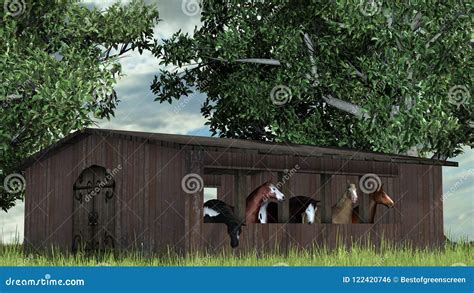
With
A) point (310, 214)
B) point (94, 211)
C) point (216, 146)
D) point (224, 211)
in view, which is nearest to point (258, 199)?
point (224, 211)

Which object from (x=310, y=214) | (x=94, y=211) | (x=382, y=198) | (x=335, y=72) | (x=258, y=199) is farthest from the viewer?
(x=335, y=72)

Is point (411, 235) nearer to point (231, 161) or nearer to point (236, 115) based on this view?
point (231, 161)

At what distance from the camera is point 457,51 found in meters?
29.3

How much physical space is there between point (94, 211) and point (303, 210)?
5768 millimetres

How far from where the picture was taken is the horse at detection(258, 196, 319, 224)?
2123cm

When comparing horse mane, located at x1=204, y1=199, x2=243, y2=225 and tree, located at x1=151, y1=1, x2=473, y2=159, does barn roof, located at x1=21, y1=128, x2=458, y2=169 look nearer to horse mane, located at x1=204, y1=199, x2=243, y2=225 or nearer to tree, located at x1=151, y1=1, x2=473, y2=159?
horse mane, located at x1=204, y1=199, x2=243, y2=225

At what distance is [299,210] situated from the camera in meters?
21.8

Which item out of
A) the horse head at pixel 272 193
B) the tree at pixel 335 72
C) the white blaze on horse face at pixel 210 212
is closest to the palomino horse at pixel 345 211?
the horse head at pixel 272 193

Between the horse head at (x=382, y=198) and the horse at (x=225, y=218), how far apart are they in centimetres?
490

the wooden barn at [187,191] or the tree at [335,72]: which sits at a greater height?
the tree at [335,72]

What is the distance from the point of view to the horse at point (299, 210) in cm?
2123

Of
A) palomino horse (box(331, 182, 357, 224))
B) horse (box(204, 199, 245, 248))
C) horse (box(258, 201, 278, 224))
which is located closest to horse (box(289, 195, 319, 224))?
horse (box(258, 201, 278, 224))

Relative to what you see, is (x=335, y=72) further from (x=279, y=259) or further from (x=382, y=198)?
(x=279, y=259)

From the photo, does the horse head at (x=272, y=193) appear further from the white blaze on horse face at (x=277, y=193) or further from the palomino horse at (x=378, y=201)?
the palomino horse at (x=378, y=201)
